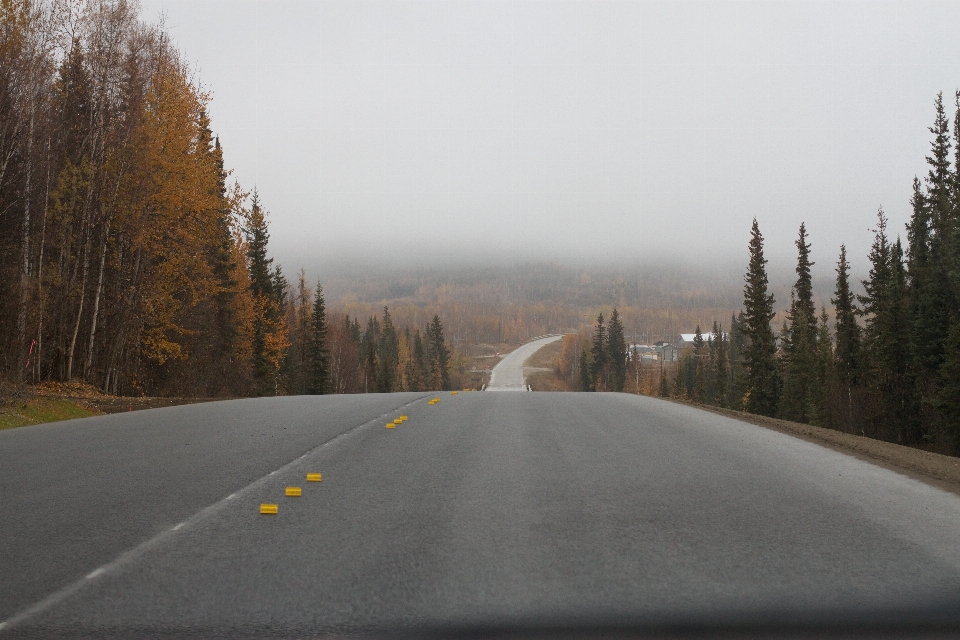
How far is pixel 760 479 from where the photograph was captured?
7.93 m

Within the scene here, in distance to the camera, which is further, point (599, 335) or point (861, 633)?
point (599, 335)

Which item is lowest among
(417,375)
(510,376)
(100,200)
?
(510,376)

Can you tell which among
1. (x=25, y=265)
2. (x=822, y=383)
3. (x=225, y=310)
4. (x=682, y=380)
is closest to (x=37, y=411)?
(x=25, y=265)

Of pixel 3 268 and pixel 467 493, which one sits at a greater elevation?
pixel 3 268

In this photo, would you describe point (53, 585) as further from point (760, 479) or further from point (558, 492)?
point (760, 479)

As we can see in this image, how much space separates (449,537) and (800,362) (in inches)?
2895

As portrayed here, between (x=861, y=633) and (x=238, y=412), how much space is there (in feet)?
46.2

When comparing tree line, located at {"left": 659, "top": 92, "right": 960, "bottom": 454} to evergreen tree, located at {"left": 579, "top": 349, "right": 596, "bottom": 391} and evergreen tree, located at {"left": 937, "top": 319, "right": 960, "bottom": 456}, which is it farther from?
evergreen tree, located at {"left": 579, "top": 349, "right": 596, "bottom": 391}

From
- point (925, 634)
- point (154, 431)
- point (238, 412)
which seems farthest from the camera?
point (238, 412)

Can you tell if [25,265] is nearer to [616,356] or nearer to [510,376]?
[510,376]

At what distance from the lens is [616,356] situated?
130500 millimetres

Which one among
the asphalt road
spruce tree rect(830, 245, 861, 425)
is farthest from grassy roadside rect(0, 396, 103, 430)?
spruce tree rect(830, 245, 861, 425)

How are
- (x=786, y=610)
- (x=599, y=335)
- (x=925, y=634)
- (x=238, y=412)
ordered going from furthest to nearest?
(x=599, y=335)
(x=238, y=412)
(x=786, y=610)
(x=925, y=634)

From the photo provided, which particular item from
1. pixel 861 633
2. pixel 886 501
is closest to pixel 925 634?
pixel 861 633
